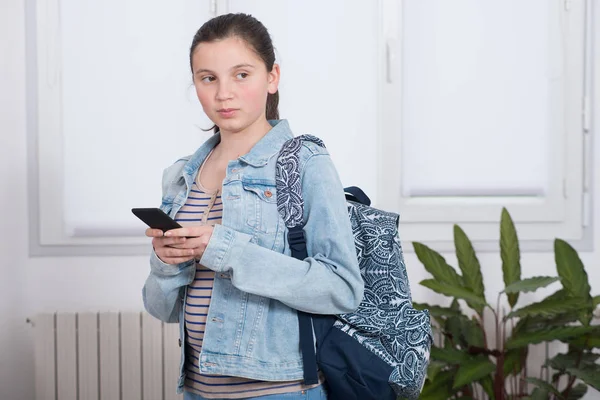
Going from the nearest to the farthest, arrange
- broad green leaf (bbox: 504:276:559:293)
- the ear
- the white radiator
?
the ear → broad green leaf (bbox: 504:276:559:293) → the white radiator

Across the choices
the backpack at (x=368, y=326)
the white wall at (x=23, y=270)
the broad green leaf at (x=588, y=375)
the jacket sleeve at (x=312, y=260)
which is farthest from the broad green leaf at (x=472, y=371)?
the jacket sleeve at (x=312, y=260)

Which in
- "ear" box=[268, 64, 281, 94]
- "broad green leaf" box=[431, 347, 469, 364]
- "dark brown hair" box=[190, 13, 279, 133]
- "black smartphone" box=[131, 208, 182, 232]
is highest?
"dark brown hair" box=[190, 13, 279, 133]

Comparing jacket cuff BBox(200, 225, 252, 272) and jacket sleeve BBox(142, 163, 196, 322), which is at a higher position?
jacket cuff BBox(200, 225, 252, 272)

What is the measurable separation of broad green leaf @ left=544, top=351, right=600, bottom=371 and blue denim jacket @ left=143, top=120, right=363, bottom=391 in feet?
4.97

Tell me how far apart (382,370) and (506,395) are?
1.54m

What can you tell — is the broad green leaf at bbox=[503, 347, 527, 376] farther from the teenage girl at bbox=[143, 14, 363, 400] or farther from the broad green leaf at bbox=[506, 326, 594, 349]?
the teenage girl at bbox=[143, 14, 363, 400]

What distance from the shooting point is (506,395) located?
244cm

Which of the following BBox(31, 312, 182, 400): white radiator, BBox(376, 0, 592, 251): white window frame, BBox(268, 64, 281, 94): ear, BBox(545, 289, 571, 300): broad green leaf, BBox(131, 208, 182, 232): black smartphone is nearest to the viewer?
BBox(131, 208, 182, 232): black smartphone

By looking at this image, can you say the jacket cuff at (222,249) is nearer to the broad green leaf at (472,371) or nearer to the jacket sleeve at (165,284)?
the jacket sleeve at (165,284)

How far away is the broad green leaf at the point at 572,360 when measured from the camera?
2322mm

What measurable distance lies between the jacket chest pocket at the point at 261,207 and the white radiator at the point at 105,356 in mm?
1504

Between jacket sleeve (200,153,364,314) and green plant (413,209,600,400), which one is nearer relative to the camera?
jacket sleeve (200,153,364,314)

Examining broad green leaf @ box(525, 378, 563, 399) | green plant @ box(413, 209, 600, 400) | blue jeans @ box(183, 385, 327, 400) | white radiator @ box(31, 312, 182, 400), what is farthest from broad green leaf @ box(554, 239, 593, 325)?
blue jeans @ box(183, 385, 327, 400)

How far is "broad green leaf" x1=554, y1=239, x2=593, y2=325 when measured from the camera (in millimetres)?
2299
